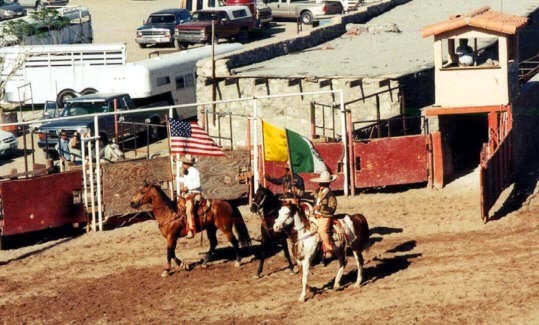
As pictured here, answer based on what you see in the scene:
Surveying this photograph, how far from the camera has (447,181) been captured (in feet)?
99.6

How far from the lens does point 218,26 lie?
55.3m

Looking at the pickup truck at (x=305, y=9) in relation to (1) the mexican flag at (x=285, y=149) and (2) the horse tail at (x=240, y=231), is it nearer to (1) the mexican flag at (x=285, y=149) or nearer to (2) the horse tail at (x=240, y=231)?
(1) the mexican flag at (x=285, y=149)

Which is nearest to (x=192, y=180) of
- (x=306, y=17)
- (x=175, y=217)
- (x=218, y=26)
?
(x=175, y=217)

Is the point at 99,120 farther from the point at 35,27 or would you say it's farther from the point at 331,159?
the point at 35,27

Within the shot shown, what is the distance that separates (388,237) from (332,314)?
5508 millimetres

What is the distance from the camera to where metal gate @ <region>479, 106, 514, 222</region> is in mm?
26312

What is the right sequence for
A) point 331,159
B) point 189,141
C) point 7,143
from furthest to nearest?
point 7,143
point 331,159
point 189,141

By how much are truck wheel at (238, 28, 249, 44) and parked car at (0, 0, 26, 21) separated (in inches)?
526

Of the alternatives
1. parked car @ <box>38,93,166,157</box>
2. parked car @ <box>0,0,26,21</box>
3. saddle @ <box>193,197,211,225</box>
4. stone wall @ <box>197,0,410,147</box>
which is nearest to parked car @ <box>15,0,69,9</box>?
parked car @ <box>0,0,26,21</box>

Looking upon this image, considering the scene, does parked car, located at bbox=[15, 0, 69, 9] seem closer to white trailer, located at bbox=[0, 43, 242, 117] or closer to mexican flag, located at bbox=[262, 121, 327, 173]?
white trailer, located at bbox=[0, 43, 242, 117]

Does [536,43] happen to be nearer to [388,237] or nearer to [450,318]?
[388,237]

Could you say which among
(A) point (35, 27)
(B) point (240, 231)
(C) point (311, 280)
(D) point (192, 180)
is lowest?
(C) point (311, 280)

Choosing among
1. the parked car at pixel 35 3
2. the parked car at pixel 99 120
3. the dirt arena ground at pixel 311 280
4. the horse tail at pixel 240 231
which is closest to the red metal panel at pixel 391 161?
the dirt arena ground at pixel 311 280

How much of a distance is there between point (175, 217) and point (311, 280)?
9.96ft
